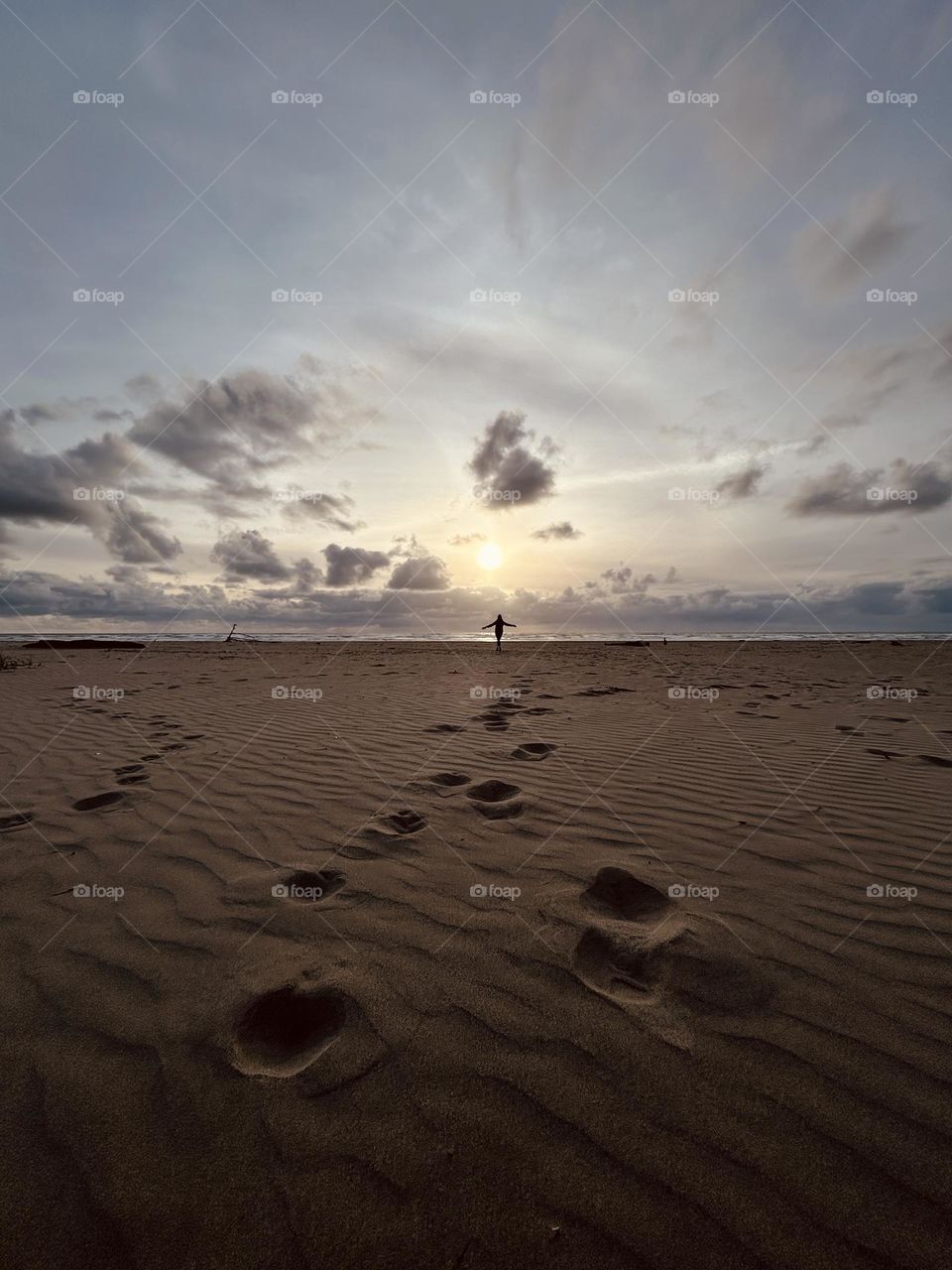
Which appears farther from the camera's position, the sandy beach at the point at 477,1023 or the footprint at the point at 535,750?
the footprint at the point at 535,750

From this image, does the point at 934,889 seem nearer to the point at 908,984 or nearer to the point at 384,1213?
the point at 908,984

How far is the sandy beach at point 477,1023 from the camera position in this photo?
1414mm

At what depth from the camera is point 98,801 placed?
429cm

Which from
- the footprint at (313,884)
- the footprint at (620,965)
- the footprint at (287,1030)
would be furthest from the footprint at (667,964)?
the footprint at (313,884)

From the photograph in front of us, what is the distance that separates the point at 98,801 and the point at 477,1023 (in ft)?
12.3

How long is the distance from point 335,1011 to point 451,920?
68 centimetres

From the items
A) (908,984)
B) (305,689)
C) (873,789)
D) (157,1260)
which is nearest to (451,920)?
(157,1260)

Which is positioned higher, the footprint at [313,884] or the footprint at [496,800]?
the footprint at [496,800]

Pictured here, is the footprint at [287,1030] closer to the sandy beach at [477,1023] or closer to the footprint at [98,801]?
the sandy beach at [477,1023]

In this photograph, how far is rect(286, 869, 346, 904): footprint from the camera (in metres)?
2.87

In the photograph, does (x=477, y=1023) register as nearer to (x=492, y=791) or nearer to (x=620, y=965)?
(x=620, y=965)

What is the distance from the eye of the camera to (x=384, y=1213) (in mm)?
1426

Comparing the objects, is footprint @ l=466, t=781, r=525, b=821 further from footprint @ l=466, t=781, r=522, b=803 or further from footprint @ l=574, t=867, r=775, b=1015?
footprint @ l=574, t=867, r=775, b=1015

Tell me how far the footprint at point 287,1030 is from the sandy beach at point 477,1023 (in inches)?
0.5
